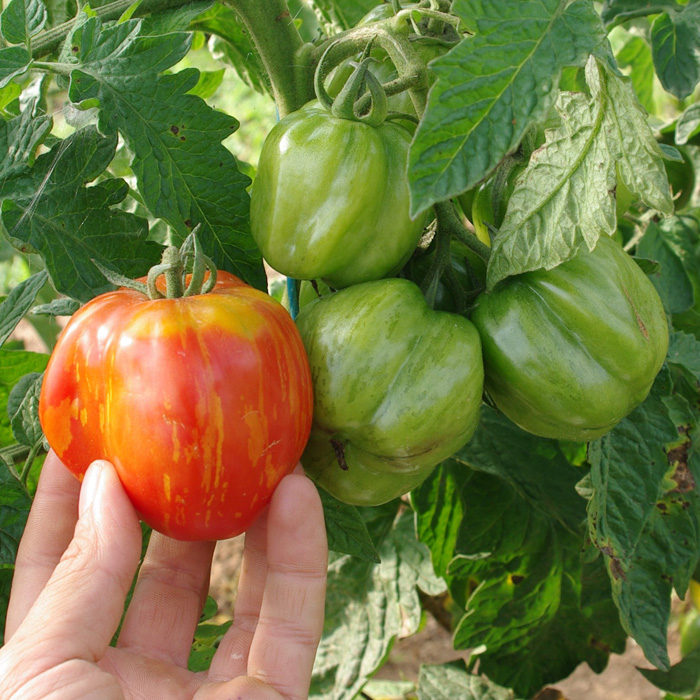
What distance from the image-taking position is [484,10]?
2.60ft

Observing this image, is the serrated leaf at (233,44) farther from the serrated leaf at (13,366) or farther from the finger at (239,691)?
the finger at (239,691)

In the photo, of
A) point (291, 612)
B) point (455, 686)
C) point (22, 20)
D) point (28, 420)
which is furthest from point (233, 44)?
point (455, 686)

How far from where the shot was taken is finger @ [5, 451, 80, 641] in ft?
3.53

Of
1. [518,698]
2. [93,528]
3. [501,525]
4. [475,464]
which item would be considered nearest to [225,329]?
[93,528]

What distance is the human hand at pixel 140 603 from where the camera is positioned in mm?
860

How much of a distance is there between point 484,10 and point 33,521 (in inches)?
34.2

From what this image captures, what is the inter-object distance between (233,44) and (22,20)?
48 centimetres

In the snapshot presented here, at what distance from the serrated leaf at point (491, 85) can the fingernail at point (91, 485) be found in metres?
0.45

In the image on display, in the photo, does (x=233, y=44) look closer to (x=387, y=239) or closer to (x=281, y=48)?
(x=281, y=48)

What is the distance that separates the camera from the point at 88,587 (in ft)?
2.90

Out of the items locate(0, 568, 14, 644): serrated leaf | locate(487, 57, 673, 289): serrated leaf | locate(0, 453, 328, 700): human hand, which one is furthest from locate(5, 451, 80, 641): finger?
locate(487, 57, 673, 289): serrated leaf

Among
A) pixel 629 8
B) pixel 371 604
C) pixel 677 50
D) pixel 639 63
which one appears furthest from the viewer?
pixel 639 63

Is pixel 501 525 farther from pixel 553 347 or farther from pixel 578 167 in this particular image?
pixel 578 167

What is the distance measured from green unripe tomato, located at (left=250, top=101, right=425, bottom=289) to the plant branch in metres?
0.21
